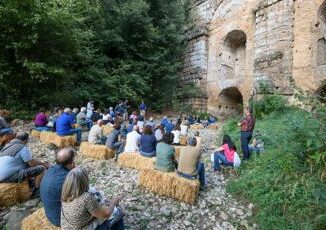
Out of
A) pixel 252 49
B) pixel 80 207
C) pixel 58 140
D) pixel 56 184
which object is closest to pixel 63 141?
pixel 58 140

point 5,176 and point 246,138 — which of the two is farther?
point 246,138

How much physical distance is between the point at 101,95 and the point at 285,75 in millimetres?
10380

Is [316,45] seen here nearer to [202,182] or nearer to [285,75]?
[285,75]

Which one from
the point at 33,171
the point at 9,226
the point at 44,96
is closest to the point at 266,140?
the point at 33,171

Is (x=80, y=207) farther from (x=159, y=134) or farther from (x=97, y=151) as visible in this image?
(x=159, y=134)

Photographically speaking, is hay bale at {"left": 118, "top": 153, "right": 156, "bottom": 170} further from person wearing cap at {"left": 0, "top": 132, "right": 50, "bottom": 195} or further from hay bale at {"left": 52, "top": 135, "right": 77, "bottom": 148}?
person wearing cap at {"left": 0, "top": 132, "right": 50, "bottom": 195}

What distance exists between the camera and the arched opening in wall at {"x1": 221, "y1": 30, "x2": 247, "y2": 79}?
69.8 ft

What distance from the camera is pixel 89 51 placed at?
703 inches

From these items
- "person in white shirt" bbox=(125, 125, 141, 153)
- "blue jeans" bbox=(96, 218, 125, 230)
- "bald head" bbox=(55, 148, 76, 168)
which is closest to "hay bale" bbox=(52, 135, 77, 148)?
"person in white shirt" bbox=(125, 125, 141, 153)

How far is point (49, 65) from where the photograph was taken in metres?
15.8

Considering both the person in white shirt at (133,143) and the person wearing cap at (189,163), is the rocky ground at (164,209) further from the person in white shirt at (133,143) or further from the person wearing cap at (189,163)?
the person in white shirt at (133,143)

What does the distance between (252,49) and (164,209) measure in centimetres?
1513

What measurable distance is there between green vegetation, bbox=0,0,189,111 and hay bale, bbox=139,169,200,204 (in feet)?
32.9

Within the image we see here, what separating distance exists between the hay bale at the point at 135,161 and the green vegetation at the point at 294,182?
212 centimetres
